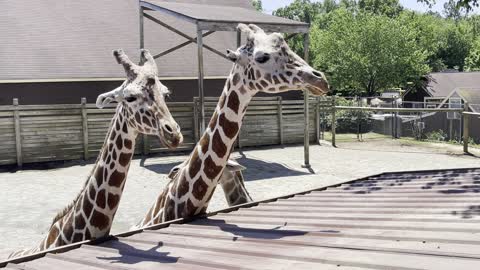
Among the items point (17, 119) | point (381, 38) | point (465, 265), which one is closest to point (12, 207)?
point (17, 119)

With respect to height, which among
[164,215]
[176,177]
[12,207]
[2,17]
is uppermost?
[2,17]

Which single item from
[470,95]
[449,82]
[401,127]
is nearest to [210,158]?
[401,127]

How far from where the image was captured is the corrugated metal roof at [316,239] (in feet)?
11.4

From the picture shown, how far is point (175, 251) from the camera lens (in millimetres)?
4105

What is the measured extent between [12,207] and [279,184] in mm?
6008

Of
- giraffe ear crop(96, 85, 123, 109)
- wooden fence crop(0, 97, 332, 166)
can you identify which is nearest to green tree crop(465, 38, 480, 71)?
wooden fence crop(0, 97, 332, 166)

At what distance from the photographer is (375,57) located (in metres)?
47.2

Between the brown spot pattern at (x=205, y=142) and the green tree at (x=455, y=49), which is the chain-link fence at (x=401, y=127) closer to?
the brown spot pattern at (x=205, y=142)

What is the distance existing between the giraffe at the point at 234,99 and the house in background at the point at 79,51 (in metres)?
14.4

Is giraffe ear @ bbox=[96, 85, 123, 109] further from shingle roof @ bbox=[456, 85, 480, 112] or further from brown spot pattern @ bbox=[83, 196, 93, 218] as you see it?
shingle roof @ bbox=[456, 85, 480, 112]

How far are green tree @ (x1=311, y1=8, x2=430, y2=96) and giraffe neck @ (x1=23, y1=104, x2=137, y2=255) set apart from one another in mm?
43490

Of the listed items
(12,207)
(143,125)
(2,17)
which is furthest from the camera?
(2,17)

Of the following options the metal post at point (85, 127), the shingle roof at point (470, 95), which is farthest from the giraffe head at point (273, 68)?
the shingle roof at point (470, 95)

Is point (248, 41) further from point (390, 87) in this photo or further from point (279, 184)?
point (390, 87)
